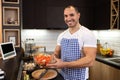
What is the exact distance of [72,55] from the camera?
1717 mm

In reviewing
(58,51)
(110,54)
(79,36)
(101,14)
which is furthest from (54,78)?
(101,14)

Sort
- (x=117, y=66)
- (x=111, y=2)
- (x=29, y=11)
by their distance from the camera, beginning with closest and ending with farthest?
(x=117, y=66) < (x=111, y=2) < (x=29, y=11)

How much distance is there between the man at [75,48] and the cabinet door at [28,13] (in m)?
2.00

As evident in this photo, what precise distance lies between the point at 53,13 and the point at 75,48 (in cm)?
221

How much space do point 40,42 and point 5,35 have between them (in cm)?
89

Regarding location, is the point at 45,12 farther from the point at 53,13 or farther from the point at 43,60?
the point at 43,60

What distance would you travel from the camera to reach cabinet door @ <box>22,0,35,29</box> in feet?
12.2

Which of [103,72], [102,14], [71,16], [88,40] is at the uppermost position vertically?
[102,14]

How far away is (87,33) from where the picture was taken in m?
1.65

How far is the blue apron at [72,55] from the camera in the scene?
1.71 metres

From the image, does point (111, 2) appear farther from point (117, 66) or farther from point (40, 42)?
point (40, 42)

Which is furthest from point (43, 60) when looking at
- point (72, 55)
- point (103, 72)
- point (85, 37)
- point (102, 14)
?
point (102, 14)

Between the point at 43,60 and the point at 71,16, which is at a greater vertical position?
the point at 71,16

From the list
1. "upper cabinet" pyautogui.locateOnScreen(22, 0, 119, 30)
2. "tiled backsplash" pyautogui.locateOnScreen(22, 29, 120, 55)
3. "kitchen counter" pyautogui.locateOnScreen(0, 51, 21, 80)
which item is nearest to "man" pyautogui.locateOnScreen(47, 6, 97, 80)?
"kitchen counter" pyautogui.locateOnScreen(0, 51, 21, 80)
